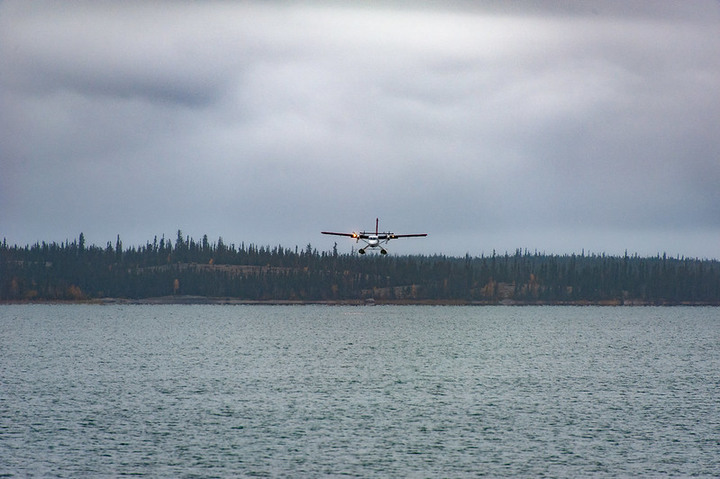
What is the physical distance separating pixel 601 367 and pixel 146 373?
7227 centimetres

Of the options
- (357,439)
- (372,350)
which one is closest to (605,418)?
(357,439)

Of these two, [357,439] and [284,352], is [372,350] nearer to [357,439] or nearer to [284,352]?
[284,352]

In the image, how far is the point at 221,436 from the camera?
242 ft

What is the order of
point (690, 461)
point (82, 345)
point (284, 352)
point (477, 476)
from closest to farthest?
point (477, 476) < point (690, 461) < point (284, 352) < point (82, 345)

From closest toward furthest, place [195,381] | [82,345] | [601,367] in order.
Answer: [195,381] → [601,367] → [82,345]

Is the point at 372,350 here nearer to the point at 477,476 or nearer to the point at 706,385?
the point at 706,385

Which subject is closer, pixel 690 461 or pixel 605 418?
pixel 690 461

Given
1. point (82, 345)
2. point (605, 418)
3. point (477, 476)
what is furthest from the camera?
point (82, 345)

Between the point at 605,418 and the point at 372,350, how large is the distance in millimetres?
100268

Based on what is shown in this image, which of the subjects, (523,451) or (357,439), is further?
(357,439)

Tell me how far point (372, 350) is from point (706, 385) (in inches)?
3108

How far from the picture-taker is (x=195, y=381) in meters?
117

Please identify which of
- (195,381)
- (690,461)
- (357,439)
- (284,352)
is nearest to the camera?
(690,461)

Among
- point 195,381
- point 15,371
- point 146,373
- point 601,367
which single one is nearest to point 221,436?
point 195,381
